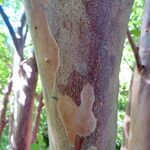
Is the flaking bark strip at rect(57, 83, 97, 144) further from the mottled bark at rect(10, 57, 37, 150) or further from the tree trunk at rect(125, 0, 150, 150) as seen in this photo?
the mottled bark at rect(10, 57, 37, 150)

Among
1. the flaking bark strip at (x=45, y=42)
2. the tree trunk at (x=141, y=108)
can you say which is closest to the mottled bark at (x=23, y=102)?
the tree trunk at (x=141, y=108)

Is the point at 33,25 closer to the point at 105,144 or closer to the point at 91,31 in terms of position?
the point at 91,31

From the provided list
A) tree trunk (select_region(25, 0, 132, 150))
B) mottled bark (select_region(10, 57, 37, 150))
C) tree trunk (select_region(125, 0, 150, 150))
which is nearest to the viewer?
tree trunk (select_region(25, 0, 132, 150))

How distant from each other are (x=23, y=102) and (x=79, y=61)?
1585 millimetres

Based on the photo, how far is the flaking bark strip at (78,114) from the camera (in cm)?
47

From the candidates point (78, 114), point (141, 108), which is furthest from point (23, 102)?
point (78, 114)

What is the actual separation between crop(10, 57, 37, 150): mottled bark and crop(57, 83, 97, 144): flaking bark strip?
148 centimetres

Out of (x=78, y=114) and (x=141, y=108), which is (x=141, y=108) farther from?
(x=78, y=114)

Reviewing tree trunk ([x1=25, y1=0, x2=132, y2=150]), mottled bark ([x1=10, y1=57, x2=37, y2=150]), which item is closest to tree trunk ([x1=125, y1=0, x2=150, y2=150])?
tree trunk ([x1=25, y1=0, x2=132, y2=150])

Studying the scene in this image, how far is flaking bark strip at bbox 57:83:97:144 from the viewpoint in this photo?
47cm

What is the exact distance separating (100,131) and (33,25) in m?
0.18

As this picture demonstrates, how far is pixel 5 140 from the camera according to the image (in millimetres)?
5699

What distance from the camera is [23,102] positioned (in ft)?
6.58

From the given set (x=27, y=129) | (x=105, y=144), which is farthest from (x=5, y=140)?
(x=105, y=144)
